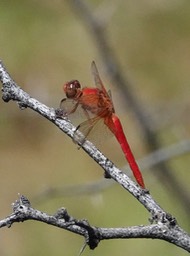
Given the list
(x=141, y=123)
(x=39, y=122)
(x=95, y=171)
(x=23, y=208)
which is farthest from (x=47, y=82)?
(x=23, y=208)

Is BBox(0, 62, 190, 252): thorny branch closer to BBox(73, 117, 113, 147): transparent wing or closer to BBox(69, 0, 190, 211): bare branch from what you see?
BBox(73, 117, 113, 147): transparent wing

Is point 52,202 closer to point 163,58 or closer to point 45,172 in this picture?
point 45,172

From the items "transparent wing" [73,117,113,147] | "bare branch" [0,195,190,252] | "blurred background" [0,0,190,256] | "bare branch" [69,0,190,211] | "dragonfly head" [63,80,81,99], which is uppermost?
"blurred background" [0,0,190,256]

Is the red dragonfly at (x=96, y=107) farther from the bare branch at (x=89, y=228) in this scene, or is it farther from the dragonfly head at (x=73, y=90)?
the bare branch at (x=89, y=228)

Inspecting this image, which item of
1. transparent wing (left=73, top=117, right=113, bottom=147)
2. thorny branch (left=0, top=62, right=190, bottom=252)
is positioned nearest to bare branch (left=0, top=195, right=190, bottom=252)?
thorny branch (left=0, top=62, right=190, bottom=252)

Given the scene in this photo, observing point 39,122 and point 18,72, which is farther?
point 18,72

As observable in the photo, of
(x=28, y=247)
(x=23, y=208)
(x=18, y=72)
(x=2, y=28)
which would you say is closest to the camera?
(x=23, y=208)
